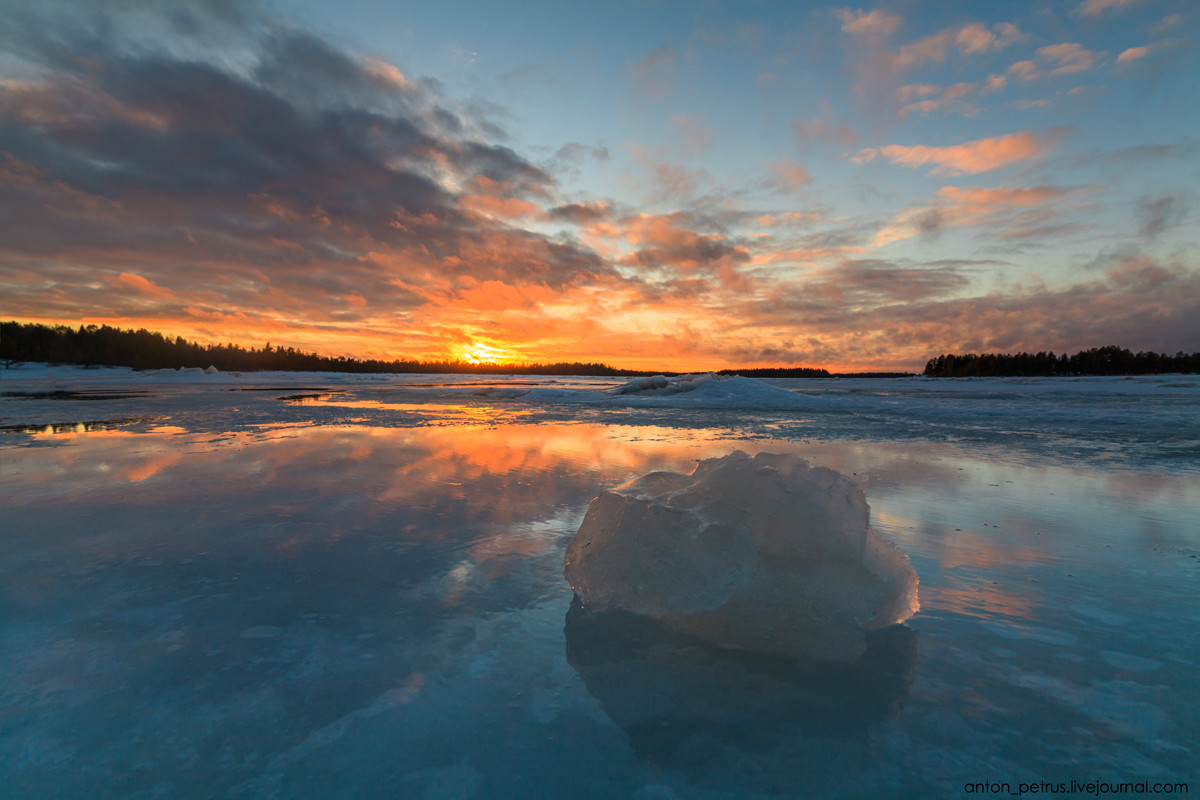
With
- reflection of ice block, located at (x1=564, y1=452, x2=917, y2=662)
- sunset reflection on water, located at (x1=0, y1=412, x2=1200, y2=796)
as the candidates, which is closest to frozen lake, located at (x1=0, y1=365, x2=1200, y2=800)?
sunset reflection on water, located at (x1=0, y1=412, x2=1200, y2=796)

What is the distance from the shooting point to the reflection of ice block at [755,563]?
1.92 m

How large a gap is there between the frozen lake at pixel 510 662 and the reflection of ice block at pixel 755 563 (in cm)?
12

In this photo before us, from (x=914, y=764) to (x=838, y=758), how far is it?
0.18m

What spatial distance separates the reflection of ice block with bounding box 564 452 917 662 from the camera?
1.92 meters

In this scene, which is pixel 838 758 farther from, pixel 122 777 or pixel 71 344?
pixel 71 344

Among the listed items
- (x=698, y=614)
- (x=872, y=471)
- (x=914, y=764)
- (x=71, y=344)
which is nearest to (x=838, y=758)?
(x=914, y=764)

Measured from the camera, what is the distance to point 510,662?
172cm

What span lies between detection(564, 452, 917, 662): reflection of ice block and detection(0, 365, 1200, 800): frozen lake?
0.12m

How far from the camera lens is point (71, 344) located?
54719mm

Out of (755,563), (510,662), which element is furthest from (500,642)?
(755,563)

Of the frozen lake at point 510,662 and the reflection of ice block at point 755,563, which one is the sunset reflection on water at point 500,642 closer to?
the frozen lake at point 510,662

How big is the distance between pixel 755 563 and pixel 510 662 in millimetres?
1004

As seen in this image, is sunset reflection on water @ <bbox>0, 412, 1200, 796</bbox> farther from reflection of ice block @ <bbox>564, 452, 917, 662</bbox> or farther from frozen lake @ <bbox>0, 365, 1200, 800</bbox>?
reflection of ice block @ <bbox>564, 452, 917, 662</bbox>

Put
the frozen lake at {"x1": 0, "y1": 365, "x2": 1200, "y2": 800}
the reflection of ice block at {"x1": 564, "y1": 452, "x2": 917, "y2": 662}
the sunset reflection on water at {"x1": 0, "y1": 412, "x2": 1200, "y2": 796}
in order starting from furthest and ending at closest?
the reflection of ice block at {"x1": 564, "y1": 452, "x2": 917, "y2": 662}
the sunset reflection on water at {"x1": 0, "y1": 412, "x2": 1200, "y2": 796}
the frozen lake at {"x1": 0, "y1": 365, "x2": 1200, "y2": 800}
